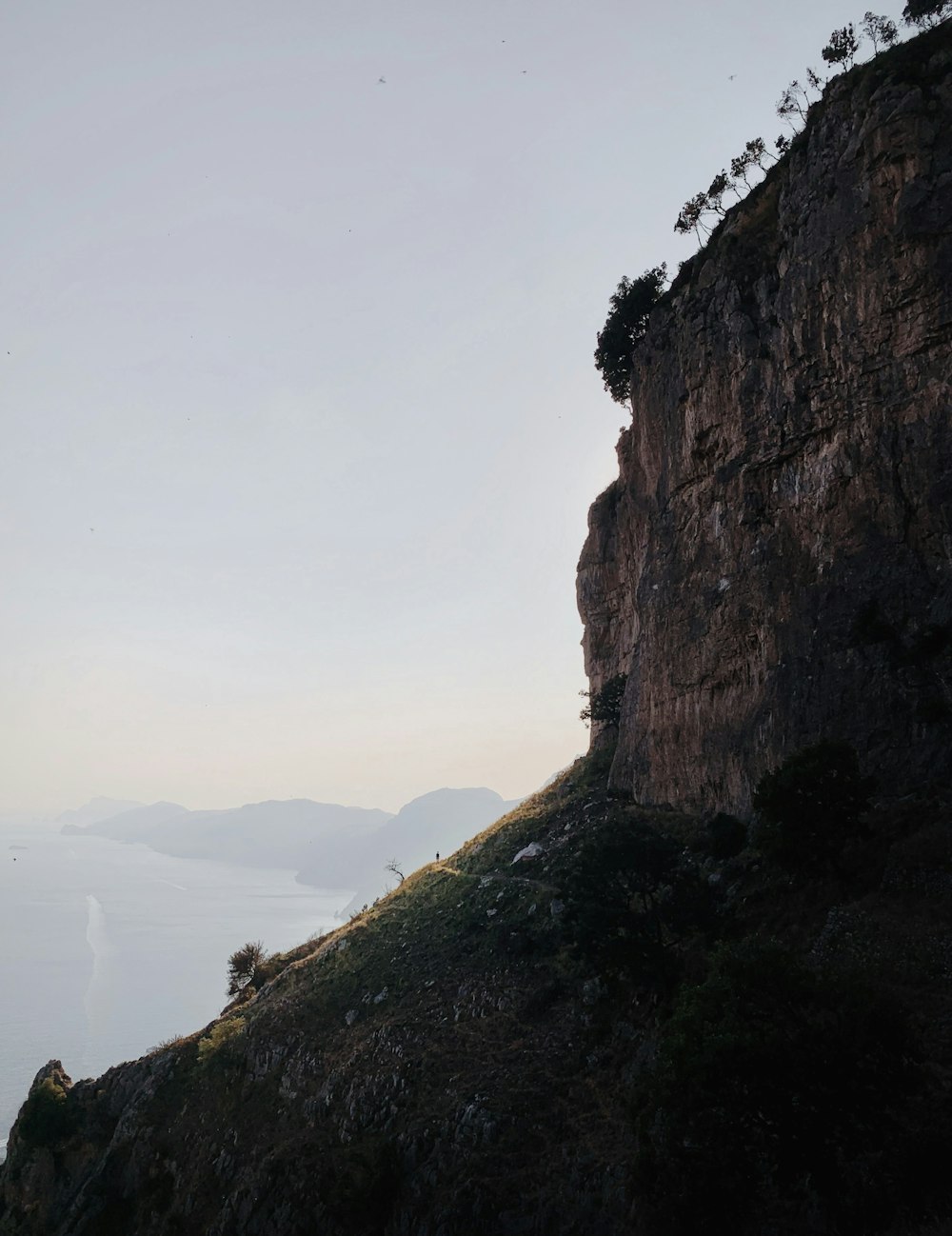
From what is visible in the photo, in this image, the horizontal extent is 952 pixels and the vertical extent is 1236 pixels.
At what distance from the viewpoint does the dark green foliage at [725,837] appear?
3334 cm

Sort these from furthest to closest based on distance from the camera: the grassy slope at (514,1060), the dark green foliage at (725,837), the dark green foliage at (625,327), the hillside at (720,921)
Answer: the dark green foliage at (625,327), the dark green foliage at (725,837), the grassy slope at (514,1060), the hillside at (720,921)

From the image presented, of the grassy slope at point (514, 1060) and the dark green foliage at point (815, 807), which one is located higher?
the dark green foliage at point (815, 807)

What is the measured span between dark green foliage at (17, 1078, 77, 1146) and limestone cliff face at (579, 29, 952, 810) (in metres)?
43.2

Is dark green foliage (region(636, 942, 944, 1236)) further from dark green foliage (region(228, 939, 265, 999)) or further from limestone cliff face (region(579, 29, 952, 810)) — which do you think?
dark green foliage (region(228, 939, 265, 999))

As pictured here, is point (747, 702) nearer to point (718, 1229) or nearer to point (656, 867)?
point (656, 867)

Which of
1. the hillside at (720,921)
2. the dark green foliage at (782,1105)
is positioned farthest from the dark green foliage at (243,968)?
the dark green foliage at (782,1105)

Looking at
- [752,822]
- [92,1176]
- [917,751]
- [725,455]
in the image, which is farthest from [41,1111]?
[725,455]

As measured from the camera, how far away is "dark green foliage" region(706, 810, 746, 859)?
33344mm

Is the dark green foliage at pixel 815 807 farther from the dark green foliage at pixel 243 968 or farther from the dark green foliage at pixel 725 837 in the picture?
the dark green foliage at pixel 243 968

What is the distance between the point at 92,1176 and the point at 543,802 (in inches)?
1434

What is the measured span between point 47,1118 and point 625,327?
7010 cm

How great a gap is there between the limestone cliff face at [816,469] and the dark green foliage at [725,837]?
1606 mm

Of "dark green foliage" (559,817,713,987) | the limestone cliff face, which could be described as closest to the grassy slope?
"dark green foliage" (559,817,713,987)

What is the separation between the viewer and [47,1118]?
1874 inches
